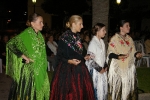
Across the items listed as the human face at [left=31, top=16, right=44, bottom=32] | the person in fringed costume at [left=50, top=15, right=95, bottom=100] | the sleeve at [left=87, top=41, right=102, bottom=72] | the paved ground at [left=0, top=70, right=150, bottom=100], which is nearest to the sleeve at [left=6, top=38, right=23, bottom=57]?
the human face at [left=31, top=16, right=44, bottom=32]

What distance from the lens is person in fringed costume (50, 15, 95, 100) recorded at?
5508mm

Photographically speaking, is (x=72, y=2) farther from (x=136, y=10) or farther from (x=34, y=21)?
(x=34, y=21)

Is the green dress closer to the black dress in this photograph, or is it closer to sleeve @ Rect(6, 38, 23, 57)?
sleeve @ Rect(6, 38, 23, 57)

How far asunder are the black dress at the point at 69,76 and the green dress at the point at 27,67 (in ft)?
0.97

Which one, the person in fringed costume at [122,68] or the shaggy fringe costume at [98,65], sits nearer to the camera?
the shaggy fringe costume at [98,65]

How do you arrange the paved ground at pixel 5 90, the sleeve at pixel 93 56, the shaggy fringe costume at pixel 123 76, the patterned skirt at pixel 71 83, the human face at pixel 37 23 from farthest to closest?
the paved ground at pixel 5 90 < the shaggy fringe costume at pixel 123 76 < the sleeve at pixel 93 56 < the human face at pixel 37 23 < the patterned skirt at pixel 71 83

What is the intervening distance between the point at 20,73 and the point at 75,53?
1019 mm

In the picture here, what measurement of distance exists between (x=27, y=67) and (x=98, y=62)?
4.73ft

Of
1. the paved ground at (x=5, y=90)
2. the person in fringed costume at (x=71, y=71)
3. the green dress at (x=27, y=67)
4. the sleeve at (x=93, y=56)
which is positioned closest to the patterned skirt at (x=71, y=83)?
the person in fringed costume at (x=71, y=71)

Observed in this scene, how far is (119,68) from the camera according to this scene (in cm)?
665

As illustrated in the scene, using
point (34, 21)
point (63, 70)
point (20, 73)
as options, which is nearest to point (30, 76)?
point (20, 73)

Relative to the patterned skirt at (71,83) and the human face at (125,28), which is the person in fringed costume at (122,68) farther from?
the patterned skirt at (71,83)

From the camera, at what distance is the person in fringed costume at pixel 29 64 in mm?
5586

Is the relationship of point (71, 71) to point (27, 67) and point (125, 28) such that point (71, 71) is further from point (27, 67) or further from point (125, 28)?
point (125, 28)
